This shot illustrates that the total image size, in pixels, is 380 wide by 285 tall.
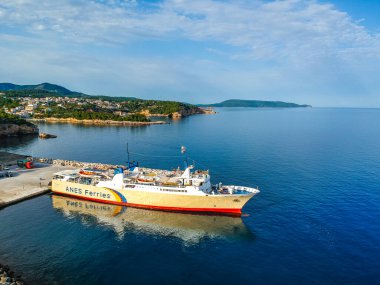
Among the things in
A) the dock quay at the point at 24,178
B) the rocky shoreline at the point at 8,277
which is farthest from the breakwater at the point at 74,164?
the rocky shoreline at the point at 8,277

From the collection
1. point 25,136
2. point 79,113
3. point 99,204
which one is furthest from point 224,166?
point 79,113

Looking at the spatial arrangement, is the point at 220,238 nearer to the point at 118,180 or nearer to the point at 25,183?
the point at 118,180

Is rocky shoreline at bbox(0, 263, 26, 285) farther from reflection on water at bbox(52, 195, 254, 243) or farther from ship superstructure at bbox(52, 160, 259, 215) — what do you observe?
ship superstructure at bbox(52, 160, 259, 215)

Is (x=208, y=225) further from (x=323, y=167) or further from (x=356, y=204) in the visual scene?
(x=323, y=167)

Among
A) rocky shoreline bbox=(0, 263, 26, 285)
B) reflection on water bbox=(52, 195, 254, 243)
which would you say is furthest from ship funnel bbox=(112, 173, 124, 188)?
rocky shoreline bbox=(0, 263, 26, 285)

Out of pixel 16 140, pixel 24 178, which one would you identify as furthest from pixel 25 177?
pixel 16 140

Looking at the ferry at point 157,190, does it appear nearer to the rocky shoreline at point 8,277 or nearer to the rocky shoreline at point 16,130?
the rocky shoreline at point 8,277
